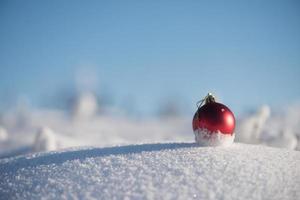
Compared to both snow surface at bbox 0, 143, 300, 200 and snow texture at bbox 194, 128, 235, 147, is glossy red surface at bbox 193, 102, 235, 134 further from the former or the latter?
snow surface at bbox 0, 143, 300, 200

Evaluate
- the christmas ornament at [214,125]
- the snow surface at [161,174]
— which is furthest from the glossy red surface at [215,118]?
the snow surface at [161,174]

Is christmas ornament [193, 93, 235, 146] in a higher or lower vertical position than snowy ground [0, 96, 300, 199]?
higher

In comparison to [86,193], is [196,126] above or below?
above

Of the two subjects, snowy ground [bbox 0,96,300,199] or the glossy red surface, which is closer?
snowy ground [bbox 0,96,300,199]

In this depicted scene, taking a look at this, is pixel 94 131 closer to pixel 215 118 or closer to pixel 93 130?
pixel 93 130

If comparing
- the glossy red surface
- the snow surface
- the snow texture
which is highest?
the glossy red surface

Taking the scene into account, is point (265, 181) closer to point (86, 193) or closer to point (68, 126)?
point (86, 193)

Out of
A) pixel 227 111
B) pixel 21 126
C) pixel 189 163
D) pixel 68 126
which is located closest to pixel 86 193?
pixel 189 163

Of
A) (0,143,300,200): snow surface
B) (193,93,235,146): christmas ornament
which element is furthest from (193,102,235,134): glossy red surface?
(0,143,300,200): snow surface
